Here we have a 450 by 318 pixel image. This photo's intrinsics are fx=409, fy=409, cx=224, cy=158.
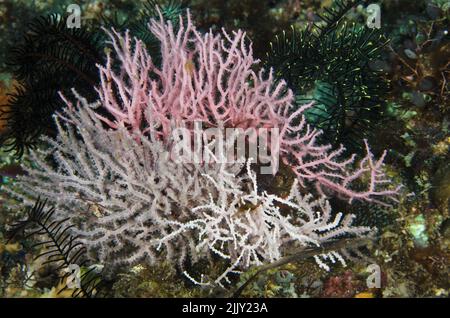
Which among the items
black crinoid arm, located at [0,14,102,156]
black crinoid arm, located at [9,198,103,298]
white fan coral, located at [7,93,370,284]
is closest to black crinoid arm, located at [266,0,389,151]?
white fan coral, located at [7,93,370,284]

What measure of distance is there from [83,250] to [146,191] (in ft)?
2.37

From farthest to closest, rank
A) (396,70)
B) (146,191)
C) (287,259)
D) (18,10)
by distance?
(18,10) → (396,70) → (146,191) → (287,259)

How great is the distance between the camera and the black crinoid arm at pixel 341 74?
372 cm

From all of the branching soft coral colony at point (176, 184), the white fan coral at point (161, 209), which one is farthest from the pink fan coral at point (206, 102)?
the white fan coral at point (161, 209)

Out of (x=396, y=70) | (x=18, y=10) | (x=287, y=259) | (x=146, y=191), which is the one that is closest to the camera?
(x=287, y=259)

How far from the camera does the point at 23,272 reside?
11.2 ft

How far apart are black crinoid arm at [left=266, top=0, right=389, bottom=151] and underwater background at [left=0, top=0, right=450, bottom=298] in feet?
0.04

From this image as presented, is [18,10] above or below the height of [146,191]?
above

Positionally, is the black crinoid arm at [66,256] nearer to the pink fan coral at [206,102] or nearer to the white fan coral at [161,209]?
the white fan coral at [161,209]

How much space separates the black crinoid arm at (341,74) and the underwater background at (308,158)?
13 mm
